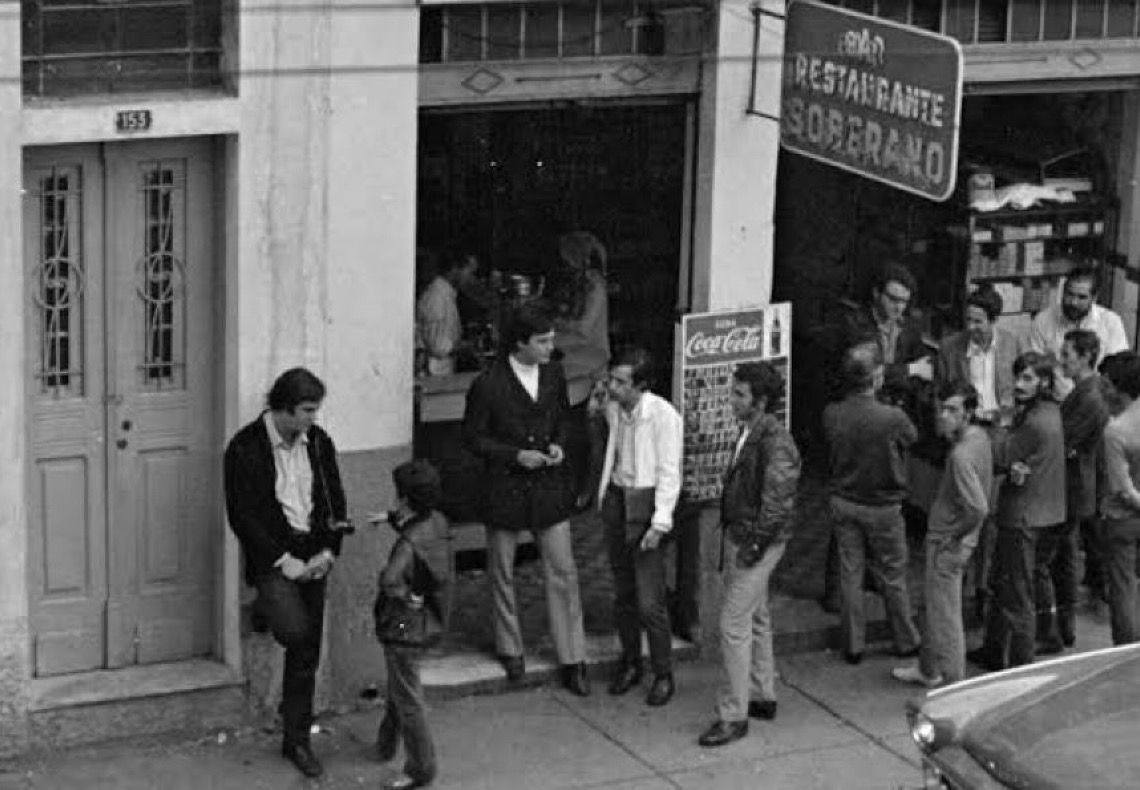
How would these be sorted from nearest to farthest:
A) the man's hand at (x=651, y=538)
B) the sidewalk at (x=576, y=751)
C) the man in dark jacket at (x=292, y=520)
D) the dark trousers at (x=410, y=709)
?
the dark trousers at (x=410, y=709) < the man in dark jacket at (x=292, y=520) < the sidewalk at (x=576, y=751) < the man's hand at (x=651, y=538)

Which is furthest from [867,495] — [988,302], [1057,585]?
[988,302]

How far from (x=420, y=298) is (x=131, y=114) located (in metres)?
2.89

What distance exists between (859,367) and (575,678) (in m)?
2.12

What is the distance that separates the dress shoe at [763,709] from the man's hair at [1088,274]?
10.8 ft

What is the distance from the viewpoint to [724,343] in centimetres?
1308

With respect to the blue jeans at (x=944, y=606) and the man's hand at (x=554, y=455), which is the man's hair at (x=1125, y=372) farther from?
the man's hand at (x=554, y=455)

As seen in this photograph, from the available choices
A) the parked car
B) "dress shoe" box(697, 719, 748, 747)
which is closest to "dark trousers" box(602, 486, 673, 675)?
"dress shoe" box(697, 719, 748, 747)

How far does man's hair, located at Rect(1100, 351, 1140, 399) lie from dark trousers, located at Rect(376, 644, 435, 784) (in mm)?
4154

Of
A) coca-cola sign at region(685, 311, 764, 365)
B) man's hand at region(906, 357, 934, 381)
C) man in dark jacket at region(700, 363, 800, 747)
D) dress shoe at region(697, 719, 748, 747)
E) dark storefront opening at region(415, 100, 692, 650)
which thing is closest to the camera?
man in dark jacket at region(700, 363, 800, 747)

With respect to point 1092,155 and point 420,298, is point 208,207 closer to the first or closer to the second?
point 420,298

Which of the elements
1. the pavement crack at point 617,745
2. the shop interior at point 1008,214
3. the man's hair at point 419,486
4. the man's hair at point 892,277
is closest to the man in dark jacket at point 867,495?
the man's hair at point 892,277

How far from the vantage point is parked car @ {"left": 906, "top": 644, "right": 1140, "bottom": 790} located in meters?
8.91

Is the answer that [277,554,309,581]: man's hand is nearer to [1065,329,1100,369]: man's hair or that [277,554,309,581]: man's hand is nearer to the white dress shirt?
the white dress shirt

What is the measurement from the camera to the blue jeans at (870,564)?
1328 cm
